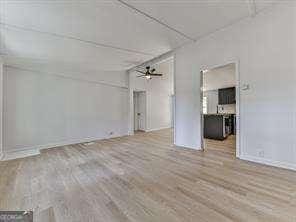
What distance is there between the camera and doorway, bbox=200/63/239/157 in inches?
171

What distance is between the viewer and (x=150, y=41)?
4215 millimetres

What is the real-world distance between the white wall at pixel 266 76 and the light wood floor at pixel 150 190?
0.48m

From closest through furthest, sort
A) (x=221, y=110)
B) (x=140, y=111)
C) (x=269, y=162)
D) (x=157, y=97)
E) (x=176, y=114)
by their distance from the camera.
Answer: (x=269, y=162), (x=176, y=114), (x=140, y=111), (x=157, y=97), (x=221, y=110)

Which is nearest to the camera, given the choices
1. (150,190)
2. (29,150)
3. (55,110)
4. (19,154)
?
(150,190)


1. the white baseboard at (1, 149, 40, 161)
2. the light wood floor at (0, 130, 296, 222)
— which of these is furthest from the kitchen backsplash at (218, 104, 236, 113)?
the white baseboard at (1, 149, 40, 161)

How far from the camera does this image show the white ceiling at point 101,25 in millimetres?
2652

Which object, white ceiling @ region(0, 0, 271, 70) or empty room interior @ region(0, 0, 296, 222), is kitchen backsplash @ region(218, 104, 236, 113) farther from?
white ceiling @ region(0, 0, 271, 70)

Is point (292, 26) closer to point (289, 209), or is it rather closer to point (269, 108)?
point (269, 108)

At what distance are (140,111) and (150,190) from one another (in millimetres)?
6799

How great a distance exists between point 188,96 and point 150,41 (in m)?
1.92

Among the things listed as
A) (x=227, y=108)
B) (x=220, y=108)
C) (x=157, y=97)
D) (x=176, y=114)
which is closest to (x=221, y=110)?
(x=220, y=108)

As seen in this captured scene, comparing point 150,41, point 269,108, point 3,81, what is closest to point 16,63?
point 3,81

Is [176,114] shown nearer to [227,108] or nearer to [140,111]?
[140,111]

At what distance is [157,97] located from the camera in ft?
30.2
